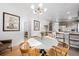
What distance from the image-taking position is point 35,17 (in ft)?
7.45

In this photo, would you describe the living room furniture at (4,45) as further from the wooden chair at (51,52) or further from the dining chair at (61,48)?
the dining chair at (61,48)

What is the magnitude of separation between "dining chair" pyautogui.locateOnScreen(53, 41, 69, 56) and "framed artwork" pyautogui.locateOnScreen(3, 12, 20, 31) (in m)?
0.93

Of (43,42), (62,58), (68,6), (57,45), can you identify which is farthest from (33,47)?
(68,6)

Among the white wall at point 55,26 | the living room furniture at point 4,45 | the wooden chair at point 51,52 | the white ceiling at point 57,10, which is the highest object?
the white ceiling at point 57,10

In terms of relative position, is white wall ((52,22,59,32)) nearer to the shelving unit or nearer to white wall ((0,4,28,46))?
the shelving unit

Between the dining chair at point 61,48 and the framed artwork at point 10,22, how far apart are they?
93 centimetres

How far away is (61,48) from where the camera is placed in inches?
91.9

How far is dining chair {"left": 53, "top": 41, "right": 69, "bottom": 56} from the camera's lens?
228 centimetres

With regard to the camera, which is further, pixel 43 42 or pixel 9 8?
pixel 43 42

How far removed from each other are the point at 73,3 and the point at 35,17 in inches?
33.2

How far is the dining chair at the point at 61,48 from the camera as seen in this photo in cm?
228

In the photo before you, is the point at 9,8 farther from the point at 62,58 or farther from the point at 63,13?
the point at 62,58

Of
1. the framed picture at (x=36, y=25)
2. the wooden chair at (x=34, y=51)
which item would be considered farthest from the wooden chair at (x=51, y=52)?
the framed picture at (x=36, y=25)

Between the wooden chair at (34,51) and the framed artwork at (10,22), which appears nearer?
the framed artwork at (10,22)
